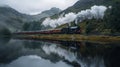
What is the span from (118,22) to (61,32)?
64.7 metres

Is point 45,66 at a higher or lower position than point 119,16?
lower

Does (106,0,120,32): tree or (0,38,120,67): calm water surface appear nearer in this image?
(0,38,120,67): calm water surface

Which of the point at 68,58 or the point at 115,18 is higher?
the point at 115,18

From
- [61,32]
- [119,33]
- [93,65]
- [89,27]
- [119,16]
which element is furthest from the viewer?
[61,32]

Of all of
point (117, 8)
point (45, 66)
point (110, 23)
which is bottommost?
point (45, 66)

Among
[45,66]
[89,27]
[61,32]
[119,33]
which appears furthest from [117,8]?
[45,66]

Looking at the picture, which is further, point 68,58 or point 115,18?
point 115,18

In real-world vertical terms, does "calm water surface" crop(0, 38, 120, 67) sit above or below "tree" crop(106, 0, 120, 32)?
below

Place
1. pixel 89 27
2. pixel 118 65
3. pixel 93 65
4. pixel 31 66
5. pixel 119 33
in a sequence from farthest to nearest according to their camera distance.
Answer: pixel 89 27, pixel 119 33, pixel 31 66, pixel 93 65, pixel 118 65

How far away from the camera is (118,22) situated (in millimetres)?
137750

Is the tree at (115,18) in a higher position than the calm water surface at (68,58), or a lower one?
higher

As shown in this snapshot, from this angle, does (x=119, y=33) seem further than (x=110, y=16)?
No

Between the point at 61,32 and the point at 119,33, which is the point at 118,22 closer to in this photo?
the point at 119,33

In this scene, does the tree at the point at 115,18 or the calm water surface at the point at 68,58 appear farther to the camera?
the tree at the point at 115,18
